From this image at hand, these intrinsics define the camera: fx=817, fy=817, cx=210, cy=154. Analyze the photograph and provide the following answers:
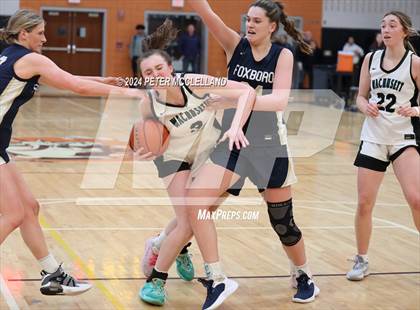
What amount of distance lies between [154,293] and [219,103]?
1.22 meters

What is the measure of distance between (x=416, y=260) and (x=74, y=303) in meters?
2.75

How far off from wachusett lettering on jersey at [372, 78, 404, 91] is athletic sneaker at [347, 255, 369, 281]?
122 cm

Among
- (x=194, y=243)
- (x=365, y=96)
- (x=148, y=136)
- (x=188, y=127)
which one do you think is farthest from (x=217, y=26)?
(x=194, y=243)

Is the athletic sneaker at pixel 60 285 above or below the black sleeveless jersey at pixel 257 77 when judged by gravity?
below

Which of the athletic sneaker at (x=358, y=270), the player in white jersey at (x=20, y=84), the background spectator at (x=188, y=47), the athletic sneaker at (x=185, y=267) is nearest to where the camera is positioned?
the player in white jersey at (x=20, y=84)

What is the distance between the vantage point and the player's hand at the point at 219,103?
4883 millimetres

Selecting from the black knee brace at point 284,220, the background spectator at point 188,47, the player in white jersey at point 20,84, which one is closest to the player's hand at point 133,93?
the player in white jersey at point 20,84

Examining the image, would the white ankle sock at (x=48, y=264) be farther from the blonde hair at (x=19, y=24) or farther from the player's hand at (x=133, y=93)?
the blonde hair at (x=19, y=24)

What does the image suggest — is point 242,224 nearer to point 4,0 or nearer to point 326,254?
point 326,254

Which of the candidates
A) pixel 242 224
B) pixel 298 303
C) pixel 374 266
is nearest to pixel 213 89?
pixel 298 303

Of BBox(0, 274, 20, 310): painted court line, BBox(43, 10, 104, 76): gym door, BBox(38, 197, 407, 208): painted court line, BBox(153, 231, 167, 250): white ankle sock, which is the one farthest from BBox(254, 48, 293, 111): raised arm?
BBox(43, 10, 104, 76): gym door

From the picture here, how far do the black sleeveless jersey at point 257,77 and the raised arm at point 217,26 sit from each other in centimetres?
5

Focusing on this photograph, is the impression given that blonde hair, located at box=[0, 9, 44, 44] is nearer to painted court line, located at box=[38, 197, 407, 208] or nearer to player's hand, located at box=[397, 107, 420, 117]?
player's hand, located at box=[397, 107, 420, 117]

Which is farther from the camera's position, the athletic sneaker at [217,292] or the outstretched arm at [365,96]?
the outstretched arm at [365,96]
